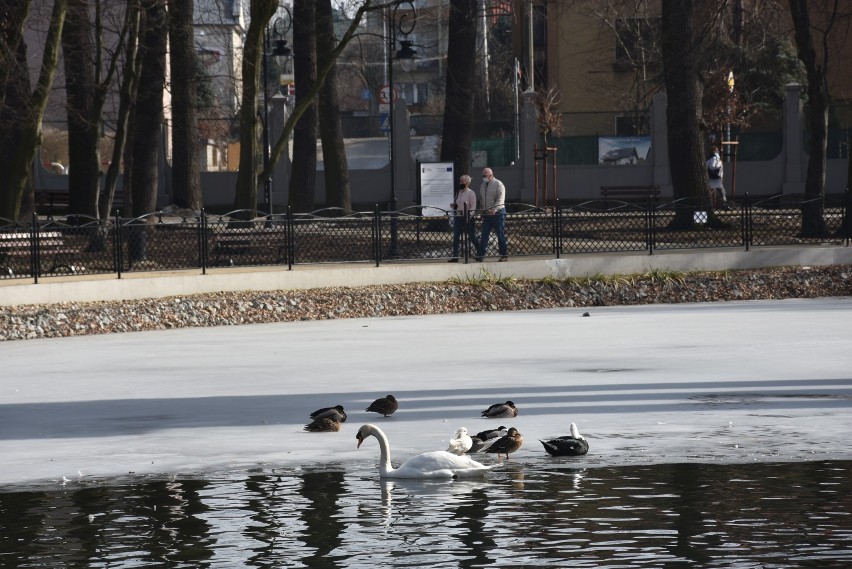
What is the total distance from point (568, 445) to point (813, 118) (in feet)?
74.9

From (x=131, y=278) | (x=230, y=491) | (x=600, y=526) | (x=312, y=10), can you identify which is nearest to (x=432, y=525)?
(x=600, y=526)

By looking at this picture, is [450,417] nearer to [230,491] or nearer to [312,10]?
[230,491]

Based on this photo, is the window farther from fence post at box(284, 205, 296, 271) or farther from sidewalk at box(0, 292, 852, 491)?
sidewalk at box(0, 292, 852, 491)

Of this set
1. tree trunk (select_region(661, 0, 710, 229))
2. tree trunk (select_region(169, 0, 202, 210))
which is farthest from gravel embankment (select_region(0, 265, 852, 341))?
tree trunk (select_region(169, 0, 202, 210))

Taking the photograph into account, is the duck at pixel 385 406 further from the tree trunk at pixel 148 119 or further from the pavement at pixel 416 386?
the tree trunk at pixel 148 119

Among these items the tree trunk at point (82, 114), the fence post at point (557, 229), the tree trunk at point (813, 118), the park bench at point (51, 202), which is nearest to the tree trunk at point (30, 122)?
the tree trunk at point (82, 114)

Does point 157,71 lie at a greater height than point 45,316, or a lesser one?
greater

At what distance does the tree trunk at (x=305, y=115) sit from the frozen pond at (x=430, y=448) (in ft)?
56.7

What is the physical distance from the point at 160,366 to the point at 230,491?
6.93 meters

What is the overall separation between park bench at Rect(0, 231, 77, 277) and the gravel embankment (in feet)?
5.45

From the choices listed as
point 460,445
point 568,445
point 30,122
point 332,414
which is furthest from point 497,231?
point 460,445

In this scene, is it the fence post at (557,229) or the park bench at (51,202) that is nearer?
the fence post at (557,229)

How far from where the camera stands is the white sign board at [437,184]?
2973cm

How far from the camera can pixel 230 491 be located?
32.7 ft
